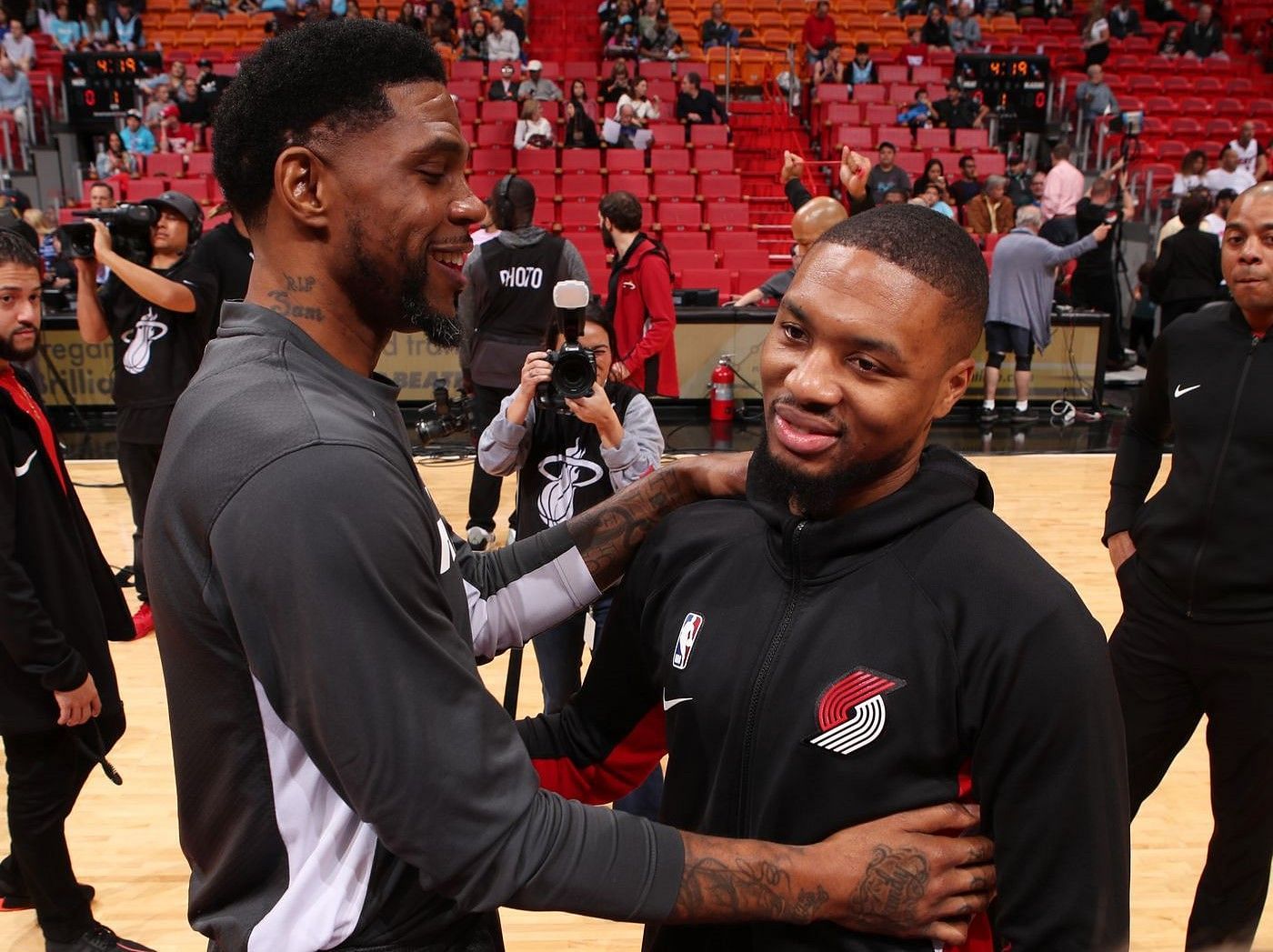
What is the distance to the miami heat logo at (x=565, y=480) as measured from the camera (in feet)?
11.9

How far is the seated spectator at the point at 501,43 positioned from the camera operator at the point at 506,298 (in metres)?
8.61

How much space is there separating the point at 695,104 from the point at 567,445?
9.84m

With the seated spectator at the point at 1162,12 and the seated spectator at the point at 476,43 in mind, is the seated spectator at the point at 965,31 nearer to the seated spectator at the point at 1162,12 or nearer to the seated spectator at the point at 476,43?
the seated spectator at the point at 1162,12

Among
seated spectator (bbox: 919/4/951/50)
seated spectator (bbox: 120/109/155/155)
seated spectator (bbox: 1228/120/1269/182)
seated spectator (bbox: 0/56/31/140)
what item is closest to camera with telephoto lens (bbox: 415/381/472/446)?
seated spectator (bbox: 120/109/155/155)

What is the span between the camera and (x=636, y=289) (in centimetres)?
607

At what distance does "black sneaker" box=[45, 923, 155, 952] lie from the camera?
111 inches

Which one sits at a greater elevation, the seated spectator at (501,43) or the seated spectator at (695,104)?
the seated spectator at (501,43)

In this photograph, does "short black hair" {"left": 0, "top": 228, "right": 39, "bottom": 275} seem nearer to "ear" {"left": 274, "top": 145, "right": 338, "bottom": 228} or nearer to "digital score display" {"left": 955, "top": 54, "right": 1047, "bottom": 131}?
"ear" {"left": 274, "top": 145, "right": 338, "bottom": 228}

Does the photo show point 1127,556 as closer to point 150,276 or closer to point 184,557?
point 184,557

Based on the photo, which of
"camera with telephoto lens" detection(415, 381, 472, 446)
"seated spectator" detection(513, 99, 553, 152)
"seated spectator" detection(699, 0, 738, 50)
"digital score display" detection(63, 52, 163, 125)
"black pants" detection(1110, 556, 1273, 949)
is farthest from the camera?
"seated spectator" detection(699, 0, 738, 50)

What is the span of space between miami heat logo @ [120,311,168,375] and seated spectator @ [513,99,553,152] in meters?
7.46

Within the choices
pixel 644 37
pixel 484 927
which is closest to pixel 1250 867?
pixel 484 927

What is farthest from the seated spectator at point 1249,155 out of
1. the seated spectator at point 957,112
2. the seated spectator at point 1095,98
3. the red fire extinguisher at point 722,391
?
the red fire extinguisher at point 722,391

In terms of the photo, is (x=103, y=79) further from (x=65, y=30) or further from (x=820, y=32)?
(x=820, y=32)
